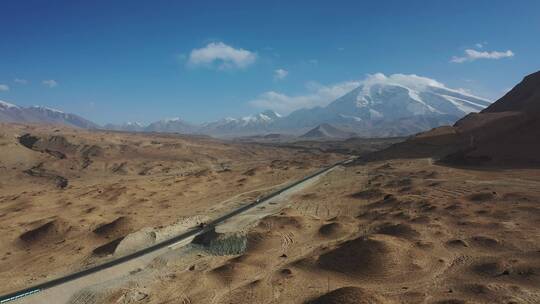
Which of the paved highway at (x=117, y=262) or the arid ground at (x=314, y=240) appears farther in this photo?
the paved highway at (x=117, y=262)

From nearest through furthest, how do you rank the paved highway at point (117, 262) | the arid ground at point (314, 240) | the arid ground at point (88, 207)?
the arid ground at point (314, 240), the paved highway at point (117, 262), the arid ground at point (88, 207)

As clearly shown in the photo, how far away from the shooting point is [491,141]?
311ft

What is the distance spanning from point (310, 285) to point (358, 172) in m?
62.8

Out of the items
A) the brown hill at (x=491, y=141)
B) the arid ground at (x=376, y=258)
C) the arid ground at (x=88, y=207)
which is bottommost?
the arid ground at (x=88, y=207)

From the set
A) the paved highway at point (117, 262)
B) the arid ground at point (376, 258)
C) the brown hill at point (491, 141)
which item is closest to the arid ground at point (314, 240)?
the arid ground at point (376, 258)

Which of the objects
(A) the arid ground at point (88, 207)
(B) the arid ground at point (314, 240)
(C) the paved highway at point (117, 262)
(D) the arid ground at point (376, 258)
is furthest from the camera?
(A) the arid ground at point (88, 207)

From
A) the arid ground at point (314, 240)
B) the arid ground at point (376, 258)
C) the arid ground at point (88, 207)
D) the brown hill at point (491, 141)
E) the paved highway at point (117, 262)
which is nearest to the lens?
the arid ground at point (376, 258)

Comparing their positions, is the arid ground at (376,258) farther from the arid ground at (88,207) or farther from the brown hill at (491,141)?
the brown hill at (491,141)

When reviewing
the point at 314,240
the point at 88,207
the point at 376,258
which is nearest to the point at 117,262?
the point at 314,240

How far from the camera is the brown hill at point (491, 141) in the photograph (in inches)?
3275

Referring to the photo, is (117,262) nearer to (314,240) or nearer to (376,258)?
(314,240)

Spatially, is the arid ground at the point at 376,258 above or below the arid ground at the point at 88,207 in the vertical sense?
above

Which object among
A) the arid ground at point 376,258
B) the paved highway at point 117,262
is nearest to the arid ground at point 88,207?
the paved highway at point 117,262

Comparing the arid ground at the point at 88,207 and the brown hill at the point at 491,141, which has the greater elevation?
the brown hill at the point at 491,141
